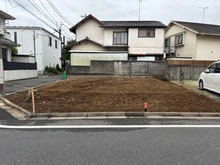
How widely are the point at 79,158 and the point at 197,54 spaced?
1938 centimetres

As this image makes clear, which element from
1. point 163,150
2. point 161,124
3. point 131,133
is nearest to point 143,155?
point 163,150

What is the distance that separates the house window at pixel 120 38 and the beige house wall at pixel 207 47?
317 inches

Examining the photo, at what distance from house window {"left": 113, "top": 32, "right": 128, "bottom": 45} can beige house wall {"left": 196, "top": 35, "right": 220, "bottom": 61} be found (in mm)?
8051

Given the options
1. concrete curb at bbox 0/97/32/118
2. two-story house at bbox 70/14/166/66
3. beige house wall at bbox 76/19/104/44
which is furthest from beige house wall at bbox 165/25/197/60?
concrete curb at bbox 0/97/32/118

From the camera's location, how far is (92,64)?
49.9 feet

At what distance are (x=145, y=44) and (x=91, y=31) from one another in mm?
6825

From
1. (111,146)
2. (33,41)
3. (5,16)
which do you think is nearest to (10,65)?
(5,16)

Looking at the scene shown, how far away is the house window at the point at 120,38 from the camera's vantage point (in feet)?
65.2

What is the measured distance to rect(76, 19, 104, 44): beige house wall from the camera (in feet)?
67.1

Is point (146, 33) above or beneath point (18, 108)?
above

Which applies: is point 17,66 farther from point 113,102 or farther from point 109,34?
point 113,102

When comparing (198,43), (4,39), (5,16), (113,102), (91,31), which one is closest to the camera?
(113,102)

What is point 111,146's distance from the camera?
10.8 ft

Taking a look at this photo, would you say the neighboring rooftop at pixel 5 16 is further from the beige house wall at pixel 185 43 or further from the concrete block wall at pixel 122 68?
the beige house wall at pixel 185 43
